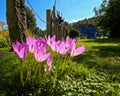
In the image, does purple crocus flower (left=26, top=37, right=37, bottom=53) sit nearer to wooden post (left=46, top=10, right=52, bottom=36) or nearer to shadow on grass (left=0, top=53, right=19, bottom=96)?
shadow on grass (left=0, top=53, right=19, bottom=96)

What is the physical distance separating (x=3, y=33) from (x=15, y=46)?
18.5 meters

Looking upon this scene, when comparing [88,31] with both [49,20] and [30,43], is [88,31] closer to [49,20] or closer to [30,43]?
[49,20]

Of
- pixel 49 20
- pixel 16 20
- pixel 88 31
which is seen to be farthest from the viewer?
pixel 88 31

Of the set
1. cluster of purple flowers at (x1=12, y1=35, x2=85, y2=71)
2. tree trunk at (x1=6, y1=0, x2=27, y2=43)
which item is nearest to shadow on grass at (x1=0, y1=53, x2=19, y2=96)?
cluster of purple flowers at (x1=12, y1=35, x2=85, y2=71)

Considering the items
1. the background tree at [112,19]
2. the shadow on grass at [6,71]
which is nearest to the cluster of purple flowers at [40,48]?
the shadow on grass at [6,71]

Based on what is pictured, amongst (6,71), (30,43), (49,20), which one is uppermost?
(49,20)

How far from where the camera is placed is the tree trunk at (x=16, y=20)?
8195 mm

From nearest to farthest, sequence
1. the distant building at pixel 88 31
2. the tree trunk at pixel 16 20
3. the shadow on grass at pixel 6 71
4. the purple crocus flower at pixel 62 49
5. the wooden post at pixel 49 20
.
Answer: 1. the purple crocus flower at pixel 62 49
2. the shadow on grass at pixel 6 71
3. the tree trunk at pixel 16 20
4. the wooden post at pixel 49 20
5. the distant building at pixel 88 31

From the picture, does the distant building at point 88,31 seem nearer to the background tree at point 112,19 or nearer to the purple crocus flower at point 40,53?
the background tree at point 112,19

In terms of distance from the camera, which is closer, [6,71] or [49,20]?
[6,71]

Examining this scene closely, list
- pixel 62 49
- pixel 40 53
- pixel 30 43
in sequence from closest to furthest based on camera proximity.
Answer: pixel 40 53
pixel 30 43
pixel 62 49

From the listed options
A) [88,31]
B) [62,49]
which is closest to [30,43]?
[62,49]

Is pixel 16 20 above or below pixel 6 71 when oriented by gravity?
above

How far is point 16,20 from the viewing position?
8.22m
